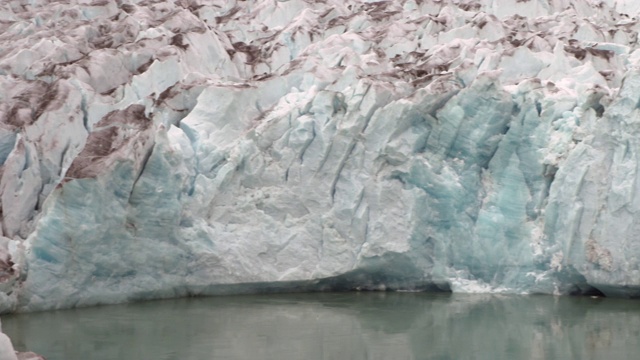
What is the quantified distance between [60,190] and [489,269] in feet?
18.3

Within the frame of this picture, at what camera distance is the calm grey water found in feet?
36.6

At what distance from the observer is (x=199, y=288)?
14.2 m

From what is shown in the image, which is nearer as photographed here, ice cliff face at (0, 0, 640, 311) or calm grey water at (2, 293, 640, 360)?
calm grey water at (2, 293, 640, 360)

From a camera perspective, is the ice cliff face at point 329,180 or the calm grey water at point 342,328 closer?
the calm grey water at point 342,328

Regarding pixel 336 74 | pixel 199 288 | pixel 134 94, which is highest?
pixel 336 74

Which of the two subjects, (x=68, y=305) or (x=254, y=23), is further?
(x=254, y=23)

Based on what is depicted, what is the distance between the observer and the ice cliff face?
13.5 metres

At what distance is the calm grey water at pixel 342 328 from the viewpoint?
11.1 meters

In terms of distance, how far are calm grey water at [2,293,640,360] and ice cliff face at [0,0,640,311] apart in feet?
1.34

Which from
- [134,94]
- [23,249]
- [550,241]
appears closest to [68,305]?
[23,249]

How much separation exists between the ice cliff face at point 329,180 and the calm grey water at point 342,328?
1.34ft

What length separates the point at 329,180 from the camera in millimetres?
14500

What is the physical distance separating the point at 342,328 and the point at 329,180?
273 centimetres

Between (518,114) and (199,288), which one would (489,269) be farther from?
(199,288)
